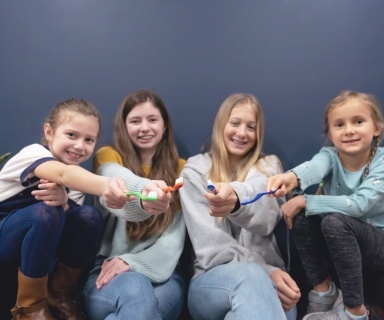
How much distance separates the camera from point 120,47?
5.12 feet

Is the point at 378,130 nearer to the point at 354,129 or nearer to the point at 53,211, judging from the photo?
the point at 354,129

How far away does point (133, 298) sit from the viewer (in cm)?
107

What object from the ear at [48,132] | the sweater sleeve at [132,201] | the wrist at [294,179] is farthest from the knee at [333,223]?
the ear at [48,132]

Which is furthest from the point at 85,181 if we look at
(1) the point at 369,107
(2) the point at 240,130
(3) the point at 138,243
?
(1) the point at 369,107

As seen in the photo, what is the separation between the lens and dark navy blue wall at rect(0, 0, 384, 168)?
155cm

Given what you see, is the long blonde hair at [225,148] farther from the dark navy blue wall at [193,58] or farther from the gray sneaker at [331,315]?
the gray sneaker at [331,315]

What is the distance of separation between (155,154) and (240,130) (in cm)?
31

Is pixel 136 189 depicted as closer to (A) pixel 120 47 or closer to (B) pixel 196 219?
(B) pixel 196 219

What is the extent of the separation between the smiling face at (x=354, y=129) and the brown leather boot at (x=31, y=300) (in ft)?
3.15

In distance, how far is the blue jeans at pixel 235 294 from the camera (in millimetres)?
1016

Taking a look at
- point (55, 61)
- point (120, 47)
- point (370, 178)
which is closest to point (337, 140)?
point (370, 178)

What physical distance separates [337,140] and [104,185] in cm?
75

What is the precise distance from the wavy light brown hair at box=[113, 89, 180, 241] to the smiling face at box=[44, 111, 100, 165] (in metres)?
0.18

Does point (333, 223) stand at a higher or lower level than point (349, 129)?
lower
